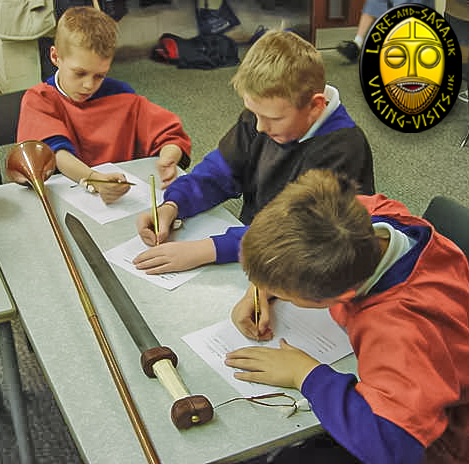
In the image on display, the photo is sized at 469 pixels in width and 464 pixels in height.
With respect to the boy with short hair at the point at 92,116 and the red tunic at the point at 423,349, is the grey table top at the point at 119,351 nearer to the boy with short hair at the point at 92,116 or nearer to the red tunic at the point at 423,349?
the red tunic at the point at 423,349

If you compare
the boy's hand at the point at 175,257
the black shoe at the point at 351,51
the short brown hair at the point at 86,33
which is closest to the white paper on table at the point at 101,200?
the boy's hand at the point at 175,257

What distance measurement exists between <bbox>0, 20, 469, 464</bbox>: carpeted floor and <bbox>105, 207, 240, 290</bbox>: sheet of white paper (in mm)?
687

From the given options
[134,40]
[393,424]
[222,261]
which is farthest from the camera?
[134,40]

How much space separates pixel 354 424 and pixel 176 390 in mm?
286

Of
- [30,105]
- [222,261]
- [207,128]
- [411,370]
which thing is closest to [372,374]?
[411,370]

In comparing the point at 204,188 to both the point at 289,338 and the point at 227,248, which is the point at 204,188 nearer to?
the point at 227,248

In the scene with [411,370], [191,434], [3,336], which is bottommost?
[3,336]

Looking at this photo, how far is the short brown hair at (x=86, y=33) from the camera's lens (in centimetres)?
186

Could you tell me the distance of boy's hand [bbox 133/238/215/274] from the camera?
1.45 metres

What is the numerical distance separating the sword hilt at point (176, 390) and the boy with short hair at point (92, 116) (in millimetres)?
669

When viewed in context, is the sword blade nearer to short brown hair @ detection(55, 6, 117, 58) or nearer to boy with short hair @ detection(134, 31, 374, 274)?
boy with short hair @ detection(134, 31, 374, 274)

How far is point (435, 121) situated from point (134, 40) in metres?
2.33

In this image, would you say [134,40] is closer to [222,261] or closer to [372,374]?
[222,261]

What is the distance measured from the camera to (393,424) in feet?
3.23
